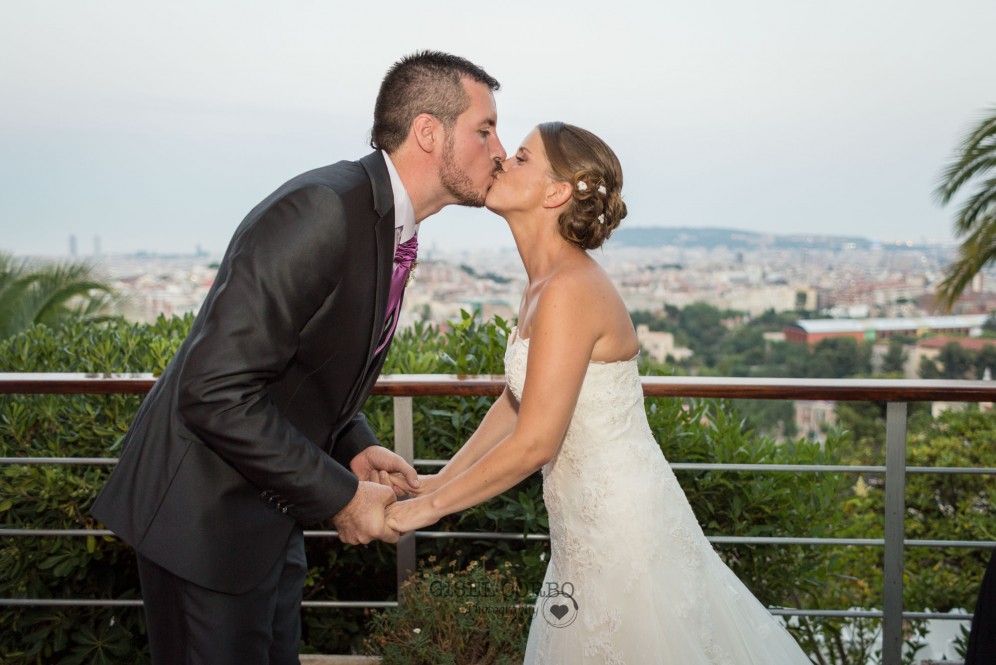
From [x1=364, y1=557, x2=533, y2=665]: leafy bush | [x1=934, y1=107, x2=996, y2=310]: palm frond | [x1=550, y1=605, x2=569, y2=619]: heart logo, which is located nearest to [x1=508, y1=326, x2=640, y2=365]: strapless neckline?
[x1=550, y1=605, x2=569, y2=619]: heart logo

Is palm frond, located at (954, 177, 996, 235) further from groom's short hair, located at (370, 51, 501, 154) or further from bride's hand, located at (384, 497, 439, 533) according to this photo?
bride's hand, located at (384, 497, 439, 533)

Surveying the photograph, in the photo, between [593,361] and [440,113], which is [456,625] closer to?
[593,361]

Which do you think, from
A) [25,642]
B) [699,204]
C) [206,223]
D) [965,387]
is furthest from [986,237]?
[206,223]

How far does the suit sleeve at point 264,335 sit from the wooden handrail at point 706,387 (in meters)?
1.14

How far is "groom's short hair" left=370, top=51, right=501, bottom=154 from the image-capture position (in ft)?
A: 5.88

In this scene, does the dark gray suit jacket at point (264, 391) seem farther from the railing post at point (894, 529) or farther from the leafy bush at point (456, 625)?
the railing post at point (894, 529)

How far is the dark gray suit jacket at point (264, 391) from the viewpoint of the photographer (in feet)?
4.71

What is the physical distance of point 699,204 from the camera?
24797 mm

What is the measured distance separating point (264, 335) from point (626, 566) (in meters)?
1.01

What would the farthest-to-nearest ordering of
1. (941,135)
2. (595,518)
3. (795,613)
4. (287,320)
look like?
(941,135), (795,613), (595,518), (287,320)

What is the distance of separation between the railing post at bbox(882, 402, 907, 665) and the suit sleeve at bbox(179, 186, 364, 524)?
196 cm

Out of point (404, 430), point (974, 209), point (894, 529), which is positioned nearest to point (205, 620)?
point (404, 430)

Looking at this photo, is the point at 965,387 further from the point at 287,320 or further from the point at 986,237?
the point at 986,237

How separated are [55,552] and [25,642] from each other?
1.20 ft
